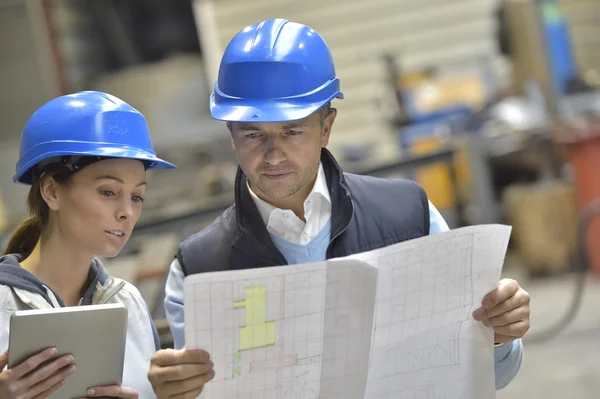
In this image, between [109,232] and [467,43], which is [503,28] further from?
[109,232]

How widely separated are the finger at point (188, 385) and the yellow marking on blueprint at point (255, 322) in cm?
7

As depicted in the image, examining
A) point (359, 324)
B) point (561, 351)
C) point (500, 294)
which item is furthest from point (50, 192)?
point (561, 351)

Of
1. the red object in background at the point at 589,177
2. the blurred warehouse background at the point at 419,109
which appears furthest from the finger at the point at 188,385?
the red object in background at the point at 589,177

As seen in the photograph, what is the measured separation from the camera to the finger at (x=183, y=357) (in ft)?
4.29

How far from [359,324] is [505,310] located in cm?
26

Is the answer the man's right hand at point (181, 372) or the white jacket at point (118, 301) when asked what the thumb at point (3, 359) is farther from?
the man's right hand at point (181, 372)

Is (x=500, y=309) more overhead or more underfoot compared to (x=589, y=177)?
more overhead

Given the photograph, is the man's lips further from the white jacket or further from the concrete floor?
the concrete floor

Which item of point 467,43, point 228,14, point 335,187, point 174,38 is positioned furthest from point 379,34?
point 335,187

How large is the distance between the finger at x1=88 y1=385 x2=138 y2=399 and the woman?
171 mm

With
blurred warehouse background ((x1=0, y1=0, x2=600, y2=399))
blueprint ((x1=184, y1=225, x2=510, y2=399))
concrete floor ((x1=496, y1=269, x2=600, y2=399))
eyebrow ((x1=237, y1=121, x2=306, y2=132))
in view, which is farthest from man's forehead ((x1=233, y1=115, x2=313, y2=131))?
concrete floor ((x1=496, y1=269, x2=600, y2=399))

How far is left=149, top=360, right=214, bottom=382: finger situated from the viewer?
4.28ft

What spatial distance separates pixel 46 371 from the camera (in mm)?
1297

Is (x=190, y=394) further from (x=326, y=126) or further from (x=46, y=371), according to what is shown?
(x=326, y=126)
